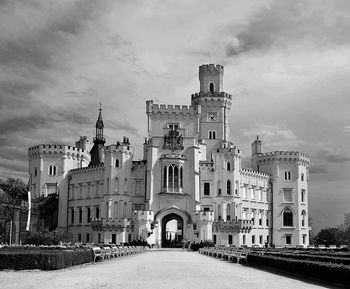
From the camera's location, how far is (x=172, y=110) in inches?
3866

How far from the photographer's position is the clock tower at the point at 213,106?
107 meters

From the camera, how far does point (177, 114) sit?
98125 millimetres

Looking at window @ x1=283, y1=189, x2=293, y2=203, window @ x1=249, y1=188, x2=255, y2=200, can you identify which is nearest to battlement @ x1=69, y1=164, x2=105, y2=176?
window @ x1=249, y1=188, x2=255, y2=200

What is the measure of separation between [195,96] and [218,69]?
21.6 feet

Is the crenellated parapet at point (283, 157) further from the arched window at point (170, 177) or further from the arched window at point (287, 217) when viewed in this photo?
the arched window at point (170, 177)

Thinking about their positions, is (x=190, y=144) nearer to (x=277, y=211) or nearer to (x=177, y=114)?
(x=177, y=114)

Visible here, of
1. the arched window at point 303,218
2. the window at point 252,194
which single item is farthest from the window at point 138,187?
the arched window at point 303,218

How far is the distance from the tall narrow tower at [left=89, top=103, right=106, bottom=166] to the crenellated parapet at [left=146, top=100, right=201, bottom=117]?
79.4 feet

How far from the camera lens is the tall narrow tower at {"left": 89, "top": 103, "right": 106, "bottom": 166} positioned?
390 ft

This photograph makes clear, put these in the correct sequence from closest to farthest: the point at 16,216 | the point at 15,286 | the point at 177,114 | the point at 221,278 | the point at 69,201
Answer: the point at 15,286, the point at 221,278, the point at 16,216, the point at 177,114, the point at 69,201

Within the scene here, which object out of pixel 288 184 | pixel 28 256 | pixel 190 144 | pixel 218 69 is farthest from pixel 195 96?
pixel 28 256

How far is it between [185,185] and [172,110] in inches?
518

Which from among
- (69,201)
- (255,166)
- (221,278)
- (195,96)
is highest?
(195,96)

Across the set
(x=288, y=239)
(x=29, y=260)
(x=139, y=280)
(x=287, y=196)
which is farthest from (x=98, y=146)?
(x=139, y=280)
